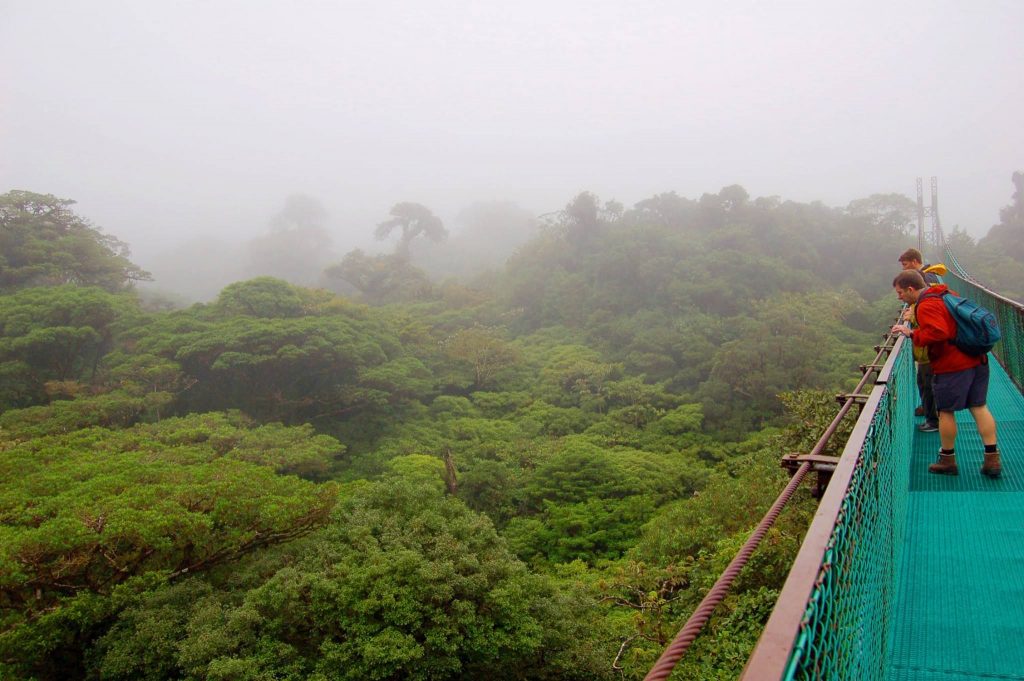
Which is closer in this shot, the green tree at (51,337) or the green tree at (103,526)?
the green tree at (103,526)

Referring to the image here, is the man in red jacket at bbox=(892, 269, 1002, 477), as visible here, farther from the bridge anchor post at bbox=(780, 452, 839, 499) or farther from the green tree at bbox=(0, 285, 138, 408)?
the green tree at bbox=(0, 285, 138, 408)

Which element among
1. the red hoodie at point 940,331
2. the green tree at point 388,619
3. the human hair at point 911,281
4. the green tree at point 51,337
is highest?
the human hair at point 911,281

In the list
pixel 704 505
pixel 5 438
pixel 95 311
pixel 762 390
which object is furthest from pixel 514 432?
pixel 95 311

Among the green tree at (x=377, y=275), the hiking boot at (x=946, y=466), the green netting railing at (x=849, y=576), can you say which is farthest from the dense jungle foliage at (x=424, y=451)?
the green netting railing at (x=849, y=576)

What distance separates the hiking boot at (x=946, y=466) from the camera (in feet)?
11.4

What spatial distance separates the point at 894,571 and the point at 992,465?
4.72ft

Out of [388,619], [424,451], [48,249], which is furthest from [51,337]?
[388,619]

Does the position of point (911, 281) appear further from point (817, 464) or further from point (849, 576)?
point (849, 576)

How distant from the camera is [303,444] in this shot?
1376 cm

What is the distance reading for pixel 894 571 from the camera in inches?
98.2

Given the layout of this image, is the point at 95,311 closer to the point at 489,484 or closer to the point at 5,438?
the point at 5,438

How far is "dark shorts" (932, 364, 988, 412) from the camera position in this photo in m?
3.13

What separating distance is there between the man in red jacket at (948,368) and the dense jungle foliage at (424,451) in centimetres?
224

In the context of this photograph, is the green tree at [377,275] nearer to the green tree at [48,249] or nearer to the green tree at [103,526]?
the green tree at [48,249]
